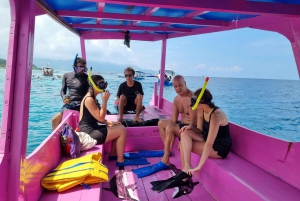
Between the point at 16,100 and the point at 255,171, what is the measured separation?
2.37m

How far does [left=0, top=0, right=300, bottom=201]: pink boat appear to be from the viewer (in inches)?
62.0

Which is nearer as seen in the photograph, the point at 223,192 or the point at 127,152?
the point at 223,192

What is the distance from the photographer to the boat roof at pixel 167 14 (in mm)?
2061

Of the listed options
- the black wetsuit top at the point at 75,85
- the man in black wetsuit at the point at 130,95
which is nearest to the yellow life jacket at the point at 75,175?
the black wetsuit top at the point at 75,85

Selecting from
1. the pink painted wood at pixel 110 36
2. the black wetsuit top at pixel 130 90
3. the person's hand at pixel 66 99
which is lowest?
the person's hand at pixel 66 99

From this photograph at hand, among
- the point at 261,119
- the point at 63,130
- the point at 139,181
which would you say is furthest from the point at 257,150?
the point at 261,119

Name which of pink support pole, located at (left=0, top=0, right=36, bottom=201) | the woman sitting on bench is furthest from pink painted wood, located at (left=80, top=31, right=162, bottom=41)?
pink support pole, located at (left=0, top=0, right=36, bottom=201)

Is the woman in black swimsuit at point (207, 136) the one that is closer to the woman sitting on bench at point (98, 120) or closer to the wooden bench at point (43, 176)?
the woman sitting on bench at point (98, 120)

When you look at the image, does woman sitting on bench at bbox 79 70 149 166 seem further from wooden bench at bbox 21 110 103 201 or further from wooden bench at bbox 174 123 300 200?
wooden bench at bbox 174 123 300 200

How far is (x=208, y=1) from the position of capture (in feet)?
6.64

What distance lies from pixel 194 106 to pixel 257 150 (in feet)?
2.96

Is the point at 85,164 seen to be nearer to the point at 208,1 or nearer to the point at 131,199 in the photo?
the point at 131,199

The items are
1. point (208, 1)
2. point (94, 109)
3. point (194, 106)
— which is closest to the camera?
point (208, 1)

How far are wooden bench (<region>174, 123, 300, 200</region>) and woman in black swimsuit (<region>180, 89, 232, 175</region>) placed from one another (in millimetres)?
165
